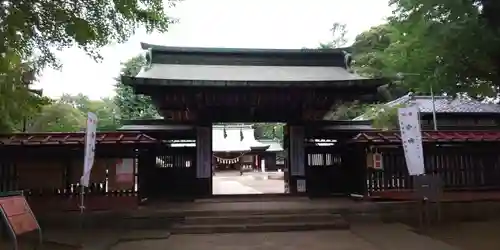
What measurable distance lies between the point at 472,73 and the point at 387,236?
141 inches

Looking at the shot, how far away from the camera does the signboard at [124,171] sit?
9.98 meters

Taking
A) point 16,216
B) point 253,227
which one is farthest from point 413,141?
point 16,216

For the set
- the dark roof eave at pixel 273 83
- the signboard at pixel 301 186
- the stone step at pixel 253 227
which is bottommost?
the stone step at pixel 253 227

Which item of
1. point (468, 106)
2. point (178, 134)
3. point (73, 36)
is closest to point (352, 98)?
point (178, 134)

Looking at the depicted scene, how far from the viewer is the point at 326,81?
10562 mm

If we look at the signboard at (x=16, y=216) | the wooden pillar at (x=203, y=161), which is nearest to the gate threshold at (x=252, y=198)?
the wooden pillar at (x=203, y=161)

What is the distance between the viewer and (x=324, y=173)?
40.0 feet

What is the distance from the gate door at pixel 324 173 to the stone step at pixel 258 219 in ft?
8.94

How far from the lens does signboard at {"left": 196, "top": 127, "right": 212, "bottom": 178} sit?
1159cm

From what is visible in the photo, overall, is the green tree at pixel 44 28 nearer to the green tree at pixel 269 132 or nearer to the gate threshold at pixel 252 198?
the gate threshold at pixel 252 198

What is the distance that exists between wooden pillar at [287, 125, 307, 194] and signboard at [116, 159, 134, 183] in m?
4.47

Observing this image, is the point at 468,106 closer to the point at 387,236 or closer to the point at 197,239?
the point at 387,236

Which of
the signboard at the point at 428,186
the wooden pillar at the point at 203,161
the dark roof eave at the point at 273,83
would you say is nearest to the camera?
the signboard at the point at 428,186

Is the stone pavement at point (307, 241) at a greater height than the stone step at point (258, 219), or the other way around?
the stone step at point (258, 219)
